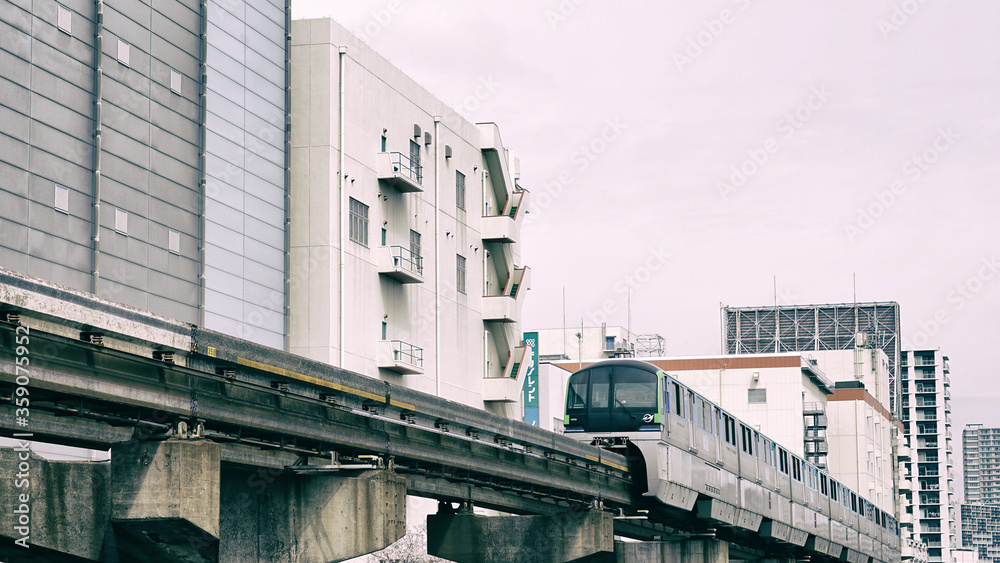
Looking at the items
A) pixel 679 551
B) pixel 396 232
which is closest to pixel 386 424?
pixel 679 551

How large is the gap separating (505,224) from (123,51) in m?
27.0

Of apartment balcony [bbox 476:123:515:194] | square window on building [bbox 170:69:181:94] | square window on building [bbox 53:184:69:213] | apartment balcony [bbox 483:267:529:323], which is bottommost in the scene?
apartment balcony [bbox 483:267:529:323]

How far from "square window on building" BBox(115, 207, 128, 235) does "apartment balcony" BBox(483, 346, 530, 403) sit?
2629 centimetres

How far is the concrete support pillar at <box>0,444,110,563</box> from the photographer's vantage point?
1681 centimetres

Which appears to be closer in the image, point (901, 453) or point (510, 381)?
point (510, 381)

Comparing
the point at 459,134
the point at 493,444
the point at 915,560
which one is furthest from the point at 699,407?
the point at 915,560

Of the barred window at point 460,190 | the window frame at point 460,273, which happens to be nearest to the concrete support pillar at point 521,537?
the window frame at point 460,273

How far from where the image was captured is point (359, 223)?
5012cm

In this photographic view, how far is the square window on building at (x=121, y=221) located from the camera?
37.4 m

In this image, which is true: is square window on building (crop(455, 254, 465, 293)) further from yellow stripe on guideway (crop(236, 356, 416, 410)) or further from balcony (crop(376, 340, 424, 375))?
yellow stripe on guideway (crop(236, 356, 416, 410))

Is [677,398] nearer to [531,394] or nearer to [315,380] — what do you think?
[315,380]

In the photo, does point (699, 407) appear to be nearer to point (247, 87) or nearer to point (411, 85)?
point (247, 87)

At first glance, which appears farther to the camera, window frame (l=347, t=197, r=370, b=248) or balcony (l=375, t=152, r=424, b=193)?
balcony (l=375, t=152, r=424, b=193)

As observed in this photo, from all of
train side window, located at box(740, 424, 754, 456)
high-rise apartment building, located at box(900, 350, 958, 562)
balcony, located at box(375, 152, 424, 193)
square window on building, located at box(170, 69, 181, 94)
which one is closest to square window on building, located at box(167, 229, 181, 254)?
square window on building, located at box(170, 69, 181, 94)
